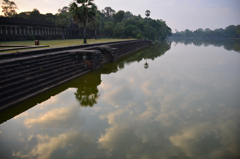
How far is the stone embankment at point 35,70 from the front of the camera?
6.53 m

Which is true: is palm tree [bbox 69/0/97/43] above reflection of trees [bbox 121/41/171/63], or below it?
above

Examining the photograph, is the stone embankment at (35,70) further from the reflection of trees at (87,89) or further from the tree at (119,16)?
the tree at (119,16)

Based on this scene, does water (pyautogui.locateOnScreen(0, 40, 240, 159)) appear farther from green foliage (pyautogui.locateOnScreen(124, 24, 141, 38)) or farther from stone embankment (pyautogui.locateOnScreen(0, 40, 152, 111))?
green foliage (pyautogui.locateOnScreen(124, 24, 141, 38))

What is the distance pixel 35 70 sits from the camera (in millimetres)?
8328

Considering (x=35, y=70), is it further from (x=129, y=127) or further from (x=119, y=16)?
(x=119, y=16)

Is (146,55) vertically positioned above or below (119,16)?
below

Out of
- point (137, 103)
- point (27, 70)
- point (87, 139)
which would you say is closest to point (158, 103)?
point (137, 103)

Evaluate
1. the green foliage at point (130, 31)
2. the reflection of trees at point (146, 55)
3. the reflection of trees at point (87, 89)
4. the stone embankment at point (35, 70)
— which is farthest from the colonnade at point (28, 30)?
the reflection of trees at point (87, 89)

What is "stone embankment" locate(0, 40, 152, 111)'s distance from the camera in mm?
6534

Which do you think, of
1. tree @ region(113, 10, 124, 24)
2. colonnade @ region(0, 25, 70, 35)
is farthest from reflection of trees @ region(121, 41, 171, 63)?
tree @ region(113, 10, 124, 24)

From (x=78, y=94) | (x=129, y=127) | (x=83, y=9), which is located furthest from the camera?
(x=83, y=9)

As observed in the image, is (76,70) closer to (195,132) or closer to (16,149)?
(16,149)

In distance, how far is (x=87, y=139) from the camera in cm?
440

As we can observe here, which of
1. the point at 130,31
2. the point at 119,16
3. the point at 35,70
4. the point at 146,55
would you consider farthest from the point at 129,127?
the point at 119,16
